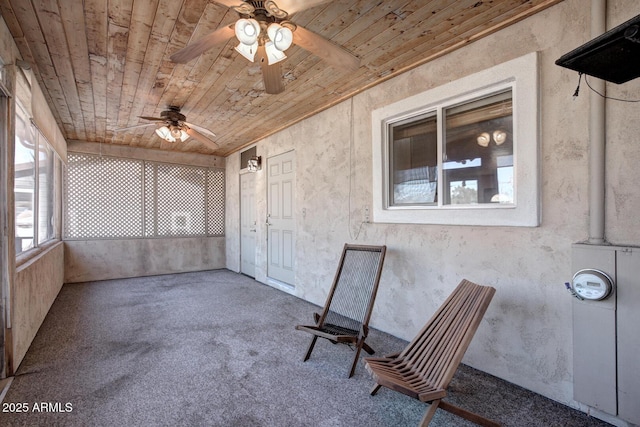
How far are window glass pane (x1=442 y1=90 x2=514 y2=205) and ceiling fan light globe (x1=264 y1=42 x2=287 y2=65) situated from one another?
60.7 inches

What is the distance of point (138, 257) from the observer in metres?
6.09

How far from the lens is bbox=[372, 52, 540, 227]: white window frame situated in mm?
2074

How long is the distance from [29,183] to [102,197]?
282cm

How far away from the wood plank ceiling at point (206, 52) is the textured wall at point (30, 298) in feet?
6.15

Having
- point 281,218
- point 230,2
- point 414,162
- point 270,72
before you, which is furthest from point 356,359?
point 281,218

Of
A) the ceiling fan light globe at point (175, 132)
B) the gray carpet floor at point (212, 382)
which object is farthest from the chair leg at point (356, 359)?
the ceiling fan light globe at point (175, 132)

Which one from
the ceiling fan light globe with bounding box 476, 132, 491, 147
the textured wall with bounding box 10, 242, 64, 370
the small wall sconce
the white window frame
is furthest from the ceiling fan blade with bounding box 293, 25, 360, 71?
the small wall sconce

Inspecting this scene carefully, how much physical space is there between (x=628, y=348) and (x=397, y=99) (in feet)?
8.10

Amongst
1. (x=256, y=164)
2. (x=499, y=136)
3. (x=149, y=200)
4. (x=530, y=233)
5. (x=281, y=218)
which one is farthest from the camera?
(x=149, y=200)

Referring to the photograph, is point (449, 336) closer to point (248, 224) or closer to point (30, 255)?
point (30, 255)

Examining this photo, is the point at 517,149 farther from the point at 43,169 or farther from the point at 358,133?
the point at 43,169

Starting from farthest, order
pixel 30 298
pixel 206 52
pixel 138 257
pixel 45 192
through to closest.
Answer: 1. pixel 138 257
2. pixel 45 192
3. pixel 30 298
4. pixel 206 52

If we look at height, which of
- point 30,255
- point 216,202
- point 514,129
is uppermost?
point 514,129

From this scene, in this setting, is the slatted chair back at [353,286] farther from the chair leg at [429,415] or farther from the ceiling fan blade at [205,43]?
the ceiling fan blade at [205,43]
